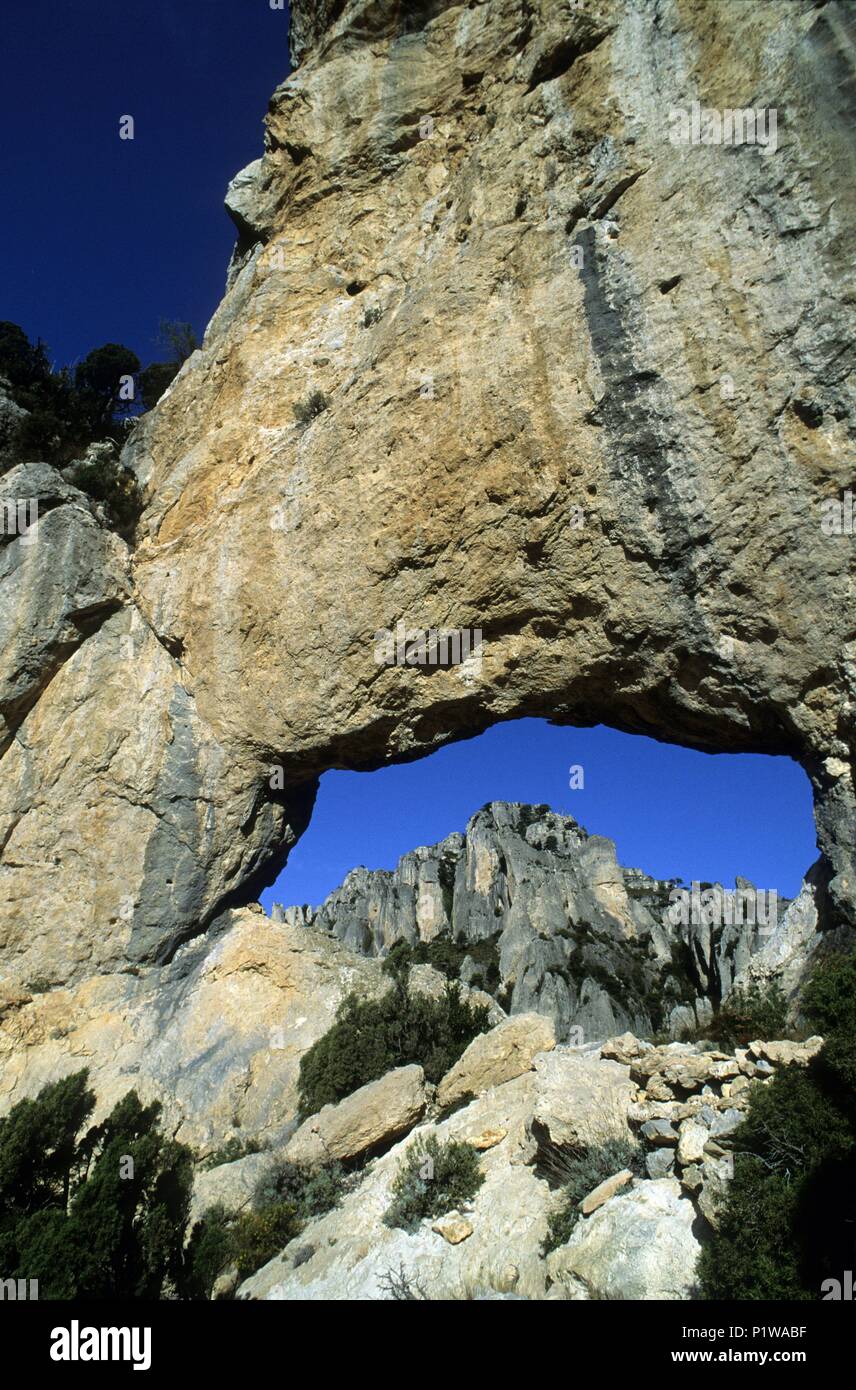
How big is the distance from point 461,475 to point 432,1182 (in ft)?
29.7

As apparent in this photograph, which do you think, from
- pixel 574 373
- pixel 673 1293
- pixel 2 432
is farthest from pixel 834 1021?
pixel 2 432

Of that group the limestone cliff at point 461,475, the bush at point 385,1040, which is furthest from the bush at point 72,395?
the bush at point 385,1040

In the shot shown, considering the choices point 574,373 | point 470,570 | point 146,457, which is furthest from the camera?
point 146,457

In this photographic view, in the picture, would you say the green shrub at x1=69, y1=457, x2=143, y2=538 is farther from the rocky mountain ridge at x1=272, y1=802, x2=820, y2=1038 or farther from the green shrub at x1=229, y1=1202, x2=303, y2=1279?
the green shrub at x1=229, y1=1202, x2=303, y2=1279

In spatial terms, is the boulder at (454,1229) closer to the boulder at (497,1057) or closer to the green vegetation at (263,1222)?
the green vegetation at (263,1222)

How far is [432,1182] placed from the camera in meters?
8.73

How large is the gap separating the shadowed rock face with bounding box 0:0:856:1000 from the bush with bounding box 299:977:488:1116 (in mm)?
2876

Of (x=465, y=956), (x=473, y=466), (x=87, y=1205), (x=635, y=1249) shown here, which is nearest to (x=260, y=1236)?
(x=87, y=1205)

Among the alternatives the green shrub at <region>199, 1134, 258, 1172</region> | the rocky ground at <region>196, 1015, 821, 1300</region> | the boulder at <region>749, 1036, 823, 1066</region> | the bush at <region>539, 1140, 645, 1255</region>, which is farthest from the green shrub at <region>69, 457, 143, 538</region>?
the boulder at <region>749, 1036, 823, 1066</region>

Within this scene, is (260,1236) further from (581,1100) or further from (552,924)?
(552,924)

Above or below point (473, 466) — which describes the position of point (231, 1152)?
below
